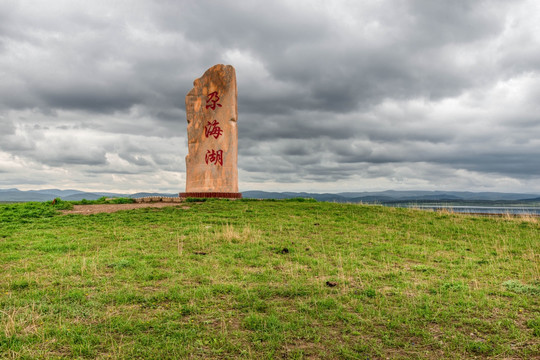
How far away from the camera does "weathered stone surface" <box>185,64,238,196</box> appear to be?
24.7 metres

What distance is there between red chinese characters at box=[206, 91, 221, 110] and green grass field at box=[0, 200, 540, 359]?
1344 cm

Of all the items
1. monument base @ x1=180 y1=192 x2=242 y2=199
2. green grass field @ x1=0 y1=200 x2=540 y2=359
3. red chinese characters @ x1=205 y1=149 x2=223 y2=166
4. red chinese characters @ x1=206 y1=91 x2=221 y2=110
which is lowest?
green grass field @ x1=0 y1=200 x2=540 y2=359

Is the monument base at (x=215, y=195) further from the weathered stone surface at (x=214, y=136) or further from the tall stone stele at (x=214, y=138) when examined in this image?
the weathered stone surface at (x=214, y=136)

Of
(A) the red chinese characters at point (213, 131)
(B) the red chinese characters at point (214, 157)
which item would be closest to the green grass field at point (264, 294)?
(B) the red chinese characters at point (214, 157)

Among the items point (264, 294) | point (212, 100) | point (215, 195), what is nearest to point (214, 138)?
point (212, 100)

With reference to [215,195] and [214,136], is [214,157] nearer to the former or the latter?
[214,136]

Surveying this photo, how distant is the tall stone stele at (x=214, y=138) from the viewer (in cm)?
2472

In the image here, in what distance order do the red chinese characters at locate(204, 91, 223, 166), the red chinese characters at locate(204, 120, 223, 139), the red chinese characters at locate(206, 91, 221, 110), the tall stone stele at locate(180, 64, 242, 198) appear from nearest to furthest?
the tall stone stele at locate(180, 64, 242, 198) < the red chinese characters at locate(204, 91, 223, 166) < the red chinese characters at locate(204, 120, 223, 139) < the red chinese characters at locate(206, 91, 221, 110)

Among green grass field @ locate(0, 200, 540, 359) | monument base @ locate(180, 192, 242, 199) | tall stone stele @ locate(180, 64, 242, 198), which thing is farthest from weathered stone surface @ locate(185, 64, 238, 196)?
green grass field @ locate(0, 200, 540, 359)

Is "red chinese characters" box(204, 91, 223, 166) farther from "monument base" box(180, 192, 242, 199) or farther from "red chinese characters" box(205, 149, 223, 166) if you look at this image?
"monument base" box(180, 192, 242, 199)

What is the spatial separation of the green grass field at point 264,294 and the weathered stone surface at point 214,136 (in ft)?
34.6

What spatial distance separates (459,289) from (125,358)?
6746 mm

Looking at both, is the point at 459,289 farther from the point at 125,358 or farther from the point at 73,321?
the point at 73,321

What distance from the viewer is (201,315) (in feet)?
19.6
